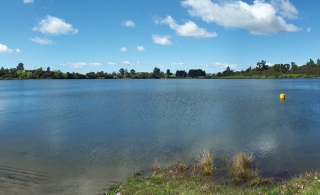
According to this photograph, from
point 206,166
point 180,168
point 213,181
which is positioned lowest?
point 213,181

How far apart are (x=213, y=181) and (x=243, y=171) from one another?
2086 millimetres

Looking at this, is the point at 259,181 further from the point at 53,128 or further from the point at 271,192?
the point at 53,128

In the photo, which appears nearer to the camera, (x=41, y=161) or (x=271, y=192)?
(x=271, y=192)

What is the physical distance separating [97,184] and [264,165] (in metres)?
10.2

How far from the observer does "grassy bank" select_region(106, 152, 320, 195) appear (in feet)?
44.6

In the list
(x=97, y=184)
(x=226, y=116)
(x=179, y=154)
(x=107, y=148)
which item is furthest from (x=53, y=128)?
(x=226, y=116)

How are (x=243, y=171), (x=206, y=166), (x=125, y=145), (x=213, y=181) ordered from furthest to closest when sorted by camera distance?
(x=125, y=145) < (x=206, y=166) < (x=243, y=171) < (x=213, y=181)

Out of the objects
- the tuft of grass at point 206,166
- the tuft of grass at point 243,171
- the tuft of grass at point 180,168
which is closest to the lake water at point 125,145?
the tuft of grass at point 243,171

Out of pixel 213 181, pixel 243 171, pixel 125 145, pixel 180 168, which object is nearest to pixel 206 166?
pixel 180 168

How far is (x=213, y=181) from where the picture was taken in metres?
16.3

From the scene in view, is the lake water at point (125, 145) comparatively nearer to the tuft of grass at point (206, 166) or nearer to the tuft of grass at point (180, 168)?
the tuft of grass at point (180, 168)

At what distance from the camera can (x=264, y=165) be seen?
19.4 metres

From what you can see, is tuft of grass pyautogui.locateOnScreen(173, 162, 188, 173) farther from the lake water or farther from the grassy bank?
the lake water

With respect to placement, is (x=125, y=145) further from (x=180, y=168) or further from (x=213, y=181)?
(x=213, y=181)
